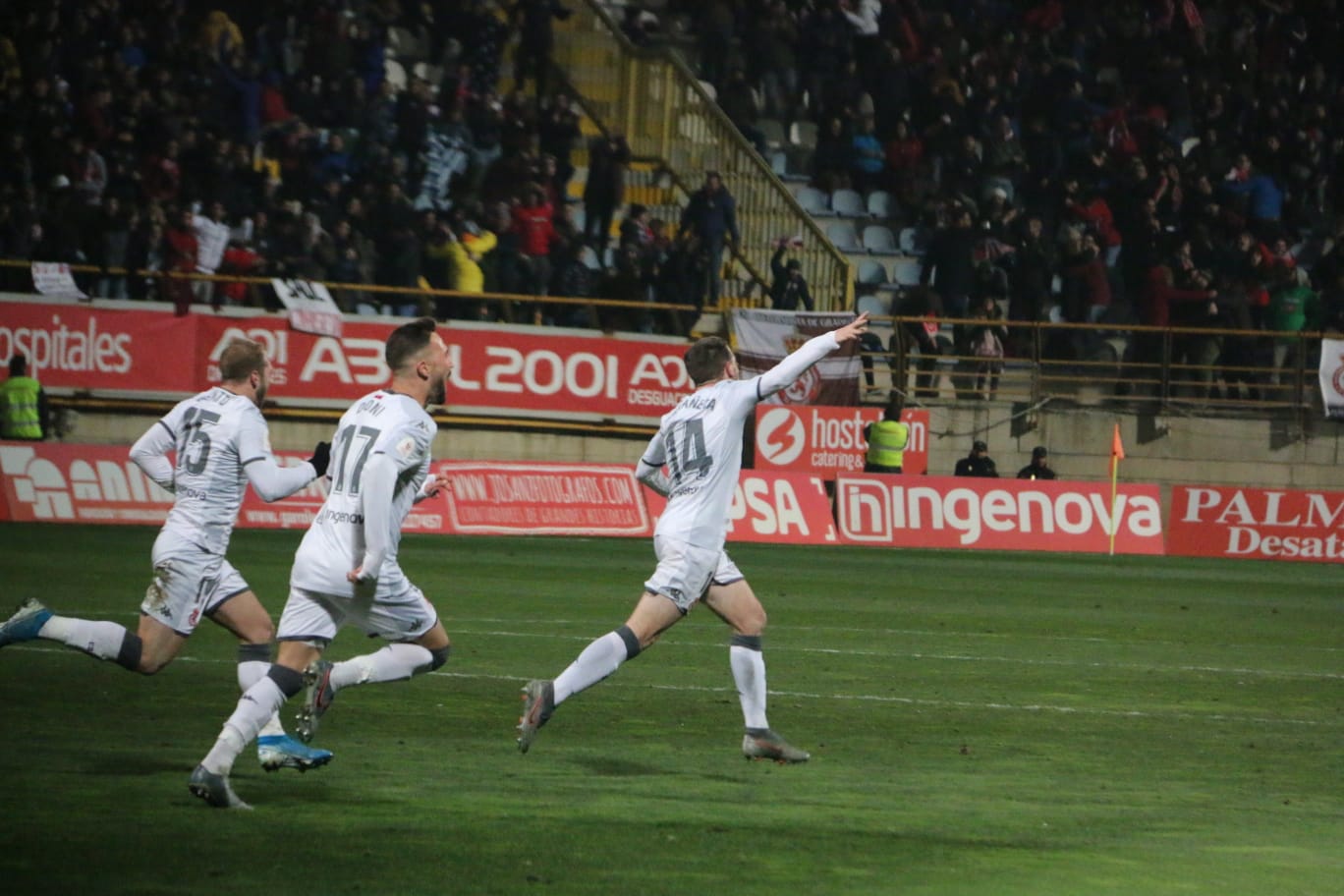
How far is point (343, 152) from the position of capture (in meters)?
28.2

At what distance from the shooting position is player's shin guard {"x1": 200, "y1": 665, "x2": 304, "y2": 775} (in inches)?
309

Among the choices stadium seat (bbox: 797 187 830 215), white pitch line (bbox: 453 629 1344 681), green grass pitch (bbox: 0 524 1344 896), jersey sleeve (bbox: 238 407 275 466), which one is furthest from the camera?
stadium seat (bbox: 797 187 830 215)

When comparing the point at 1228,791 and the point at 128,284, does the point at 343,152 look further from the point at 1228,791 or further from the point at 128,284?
the point at 1228,791

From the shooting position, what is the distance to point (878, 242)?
33219mm

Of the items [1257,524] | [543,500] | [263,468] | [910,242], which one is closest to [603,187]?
[543,500]

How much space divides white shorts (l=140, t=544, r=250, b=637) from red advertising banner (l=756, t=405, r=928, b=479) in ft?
63.2

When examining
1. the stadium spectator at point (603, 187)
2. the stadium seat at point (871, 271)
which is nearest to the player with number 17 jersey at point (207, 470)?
the stadium spectator at point (603, 187)

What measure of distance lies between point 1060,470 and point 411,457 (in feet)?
76.2

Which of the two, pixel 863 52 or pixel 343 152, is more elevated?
pixel 863 52

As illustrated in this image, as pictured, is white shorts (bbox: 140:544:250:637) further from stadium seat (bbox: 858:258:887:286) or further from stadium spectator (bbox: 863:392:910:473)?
stadium seat (bbox: 858:258:887:286)

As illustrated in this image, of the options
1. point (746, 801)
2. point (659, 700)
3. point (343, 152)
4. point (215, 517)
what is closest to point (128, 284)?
point (343, 152)

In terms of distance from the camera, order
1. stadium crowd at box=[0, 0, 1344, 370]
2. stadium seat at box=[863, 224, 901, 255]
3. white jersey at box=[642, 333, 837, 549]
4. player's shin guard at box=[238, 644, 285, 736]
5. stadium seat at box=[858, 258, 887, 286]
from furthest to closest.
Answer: stadium seat at box=[863, 224, 901, 255], stadium seat at box=[858, 258, 887, 286], stadium crowd at box=[0, 0, 1344, 370], white jersey at box=[642, 333, 837, 549], player's shin guard at box=[238, 644, 285, 736]

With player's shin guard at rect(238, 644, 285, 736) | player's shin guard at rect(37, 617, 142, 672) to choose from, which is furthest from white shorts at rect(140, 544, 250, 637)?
player's shin guard at rect(238, 644, 285, 736)

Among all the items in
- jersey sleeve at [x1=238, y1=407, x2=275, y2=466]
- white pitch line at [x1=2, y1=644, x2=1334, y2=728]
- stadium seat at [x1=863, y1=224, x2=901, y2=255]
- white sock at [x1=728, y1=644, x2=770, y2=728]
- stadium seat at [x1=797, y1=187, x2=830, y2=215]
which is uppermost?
stadium seat at [x1=797, y1=187, x2=830, y2=215]
